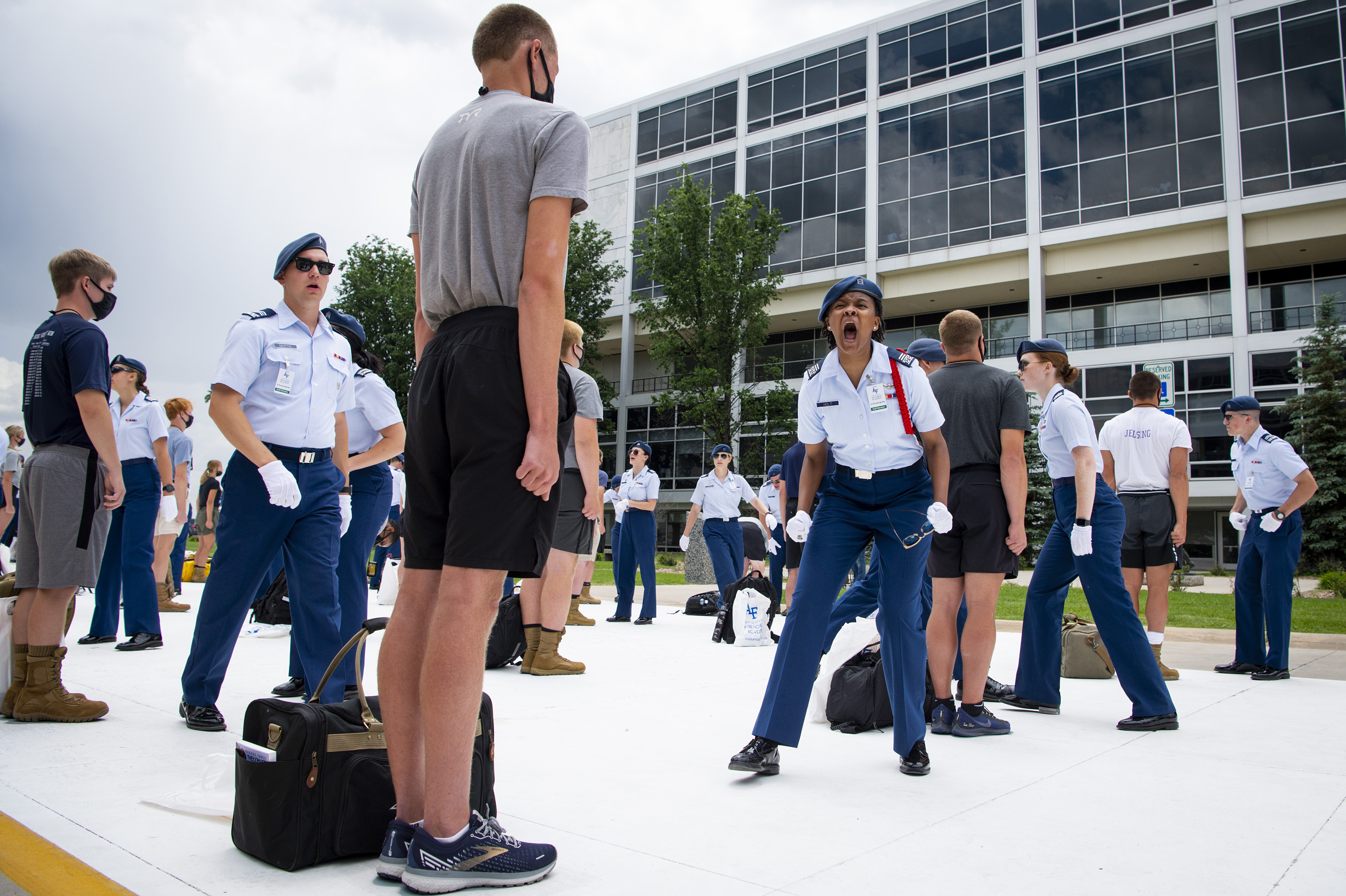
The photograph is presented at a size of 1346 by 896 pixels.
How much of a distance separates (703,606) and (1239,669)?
6014mm

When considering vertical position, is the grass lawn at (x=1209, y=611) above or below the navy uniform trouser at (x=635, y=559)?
below

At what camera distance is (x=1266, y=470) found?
21.8ft

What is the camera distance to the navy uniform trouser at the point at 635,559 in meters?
10.0

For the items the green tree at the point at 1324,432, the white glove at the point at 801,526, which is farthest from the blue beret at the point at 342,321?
the green tree at the point at 1324,432

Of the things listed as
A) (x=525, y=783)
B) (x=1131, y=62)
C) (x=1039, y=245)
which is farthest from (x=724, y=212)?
(x=525, y=783)

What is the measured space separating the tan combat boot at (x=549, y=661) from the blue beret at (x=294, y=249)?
3.00 m

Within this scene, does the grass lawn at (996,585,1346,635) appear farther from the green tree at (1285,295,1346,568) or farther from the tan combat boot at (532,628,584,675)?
the green tree at (1285,295,1346,568)

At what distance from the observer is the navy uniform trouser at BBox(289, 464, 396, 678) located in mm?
4883

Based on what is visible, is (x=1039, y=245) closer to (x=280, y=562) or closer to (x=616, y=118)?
(x=616, y=118)

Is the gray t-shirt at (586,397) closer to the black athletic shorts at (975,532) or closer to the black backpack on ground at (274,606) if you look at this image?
the black athletic shorts at (975,532)

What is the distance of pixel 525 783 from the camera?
10.5 feet

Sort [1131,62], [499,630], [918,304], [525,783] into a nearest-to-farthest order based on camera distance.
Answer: [525,783]
[499,630]
[1131,62]
[918,304]

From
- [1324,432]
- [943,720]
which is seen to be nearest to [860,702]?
[943,720]

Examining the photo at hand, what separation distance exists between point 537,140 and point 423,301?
0.57m
